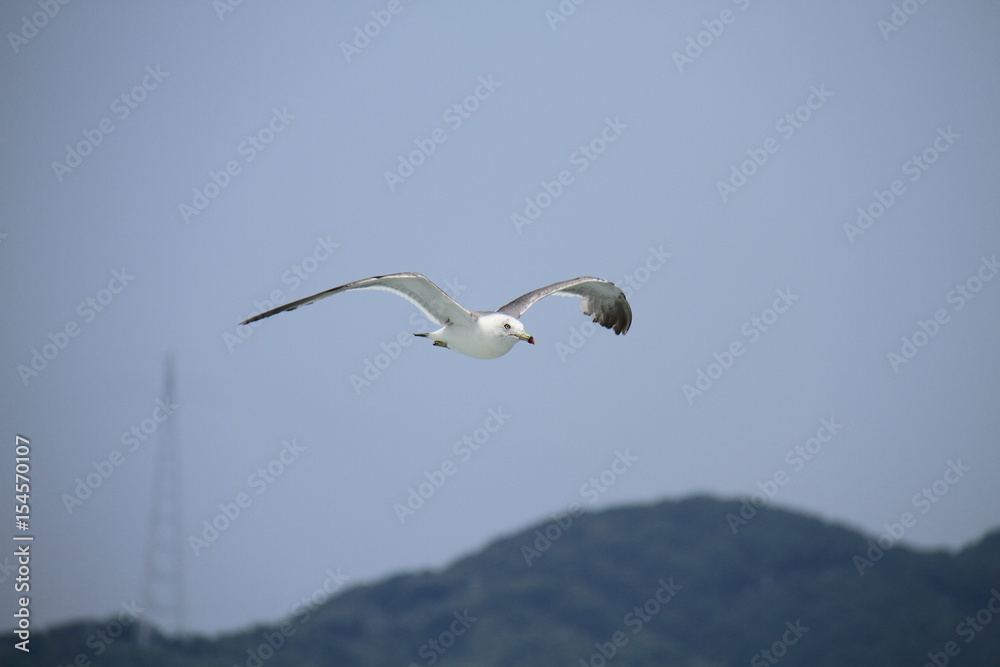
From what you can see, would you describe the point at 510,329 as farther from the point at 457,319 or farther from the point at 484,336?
the point at 457,319

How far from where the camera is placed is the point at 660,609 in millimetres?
98688

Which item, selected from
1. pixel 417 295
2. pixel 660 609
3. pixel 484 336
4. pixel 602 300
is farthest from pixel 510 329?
pixel 660 609

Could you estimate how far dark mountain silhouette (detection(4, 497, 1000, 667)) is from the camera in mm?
88062

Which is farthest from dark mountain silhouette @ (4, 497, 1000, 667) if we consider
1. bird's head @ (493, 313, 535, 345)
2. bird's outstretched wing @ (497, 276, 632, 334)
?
bird's head @ (493, 313, 535, 345)

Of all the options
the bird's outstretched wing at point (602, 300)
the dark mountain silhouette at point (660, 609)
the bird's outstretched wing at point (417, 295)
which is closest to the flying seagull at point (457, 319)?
the bird's outstretched wing at point (417, 295)

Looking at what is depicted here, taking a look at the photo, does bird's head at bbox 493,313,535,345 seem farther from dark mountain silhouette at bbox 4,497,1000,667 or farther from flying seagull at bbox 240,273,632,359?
dark mountain silhouette at bbox 4,497,1000,667

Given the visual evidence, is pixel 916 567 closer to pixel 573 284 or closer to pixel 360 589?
pixel 360 589

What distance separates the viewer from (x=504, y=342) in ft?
59.4

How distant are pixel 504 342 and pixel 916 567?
87.6 metres

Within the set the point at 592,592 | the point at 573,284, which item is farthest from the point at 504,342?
the point at 592,592

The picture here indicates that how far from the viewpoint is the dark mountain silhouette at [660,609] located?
289 ft

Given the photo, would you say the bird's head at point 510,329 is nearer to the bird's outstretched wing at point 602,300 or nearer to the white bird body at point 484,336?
the white bird body at point 484,336

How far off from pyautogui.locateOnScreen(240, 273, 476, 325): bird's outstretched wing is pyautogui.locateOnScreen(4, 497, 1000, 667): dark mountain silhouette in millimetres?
71603

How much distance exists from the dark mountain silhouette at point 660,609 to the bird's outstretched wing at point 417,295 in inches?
2819
